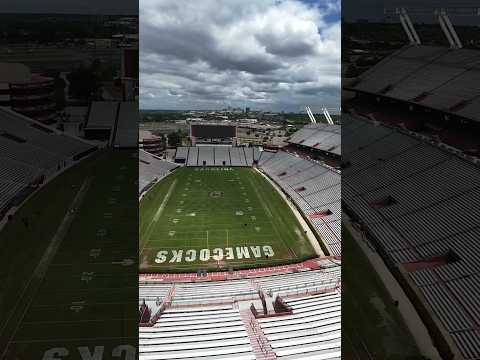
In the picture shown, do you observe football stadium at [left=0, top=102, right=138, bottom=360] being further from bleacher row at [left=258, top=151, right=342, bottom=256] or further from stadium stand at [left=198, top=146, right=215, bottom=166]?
stadium stand at [left=198, top=146, right=215, bottom=166]

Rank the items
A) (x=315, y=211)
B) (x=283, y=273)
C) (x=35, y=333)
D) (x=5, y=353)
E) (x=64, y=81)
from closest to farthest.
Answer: (x=5, y=353) < (x=35, y=333) < (x=283, y=273) < (x=315, y=211) < (x=64, y=81)

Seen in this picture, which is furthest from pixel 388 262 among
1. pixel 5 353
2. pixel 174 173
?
pixel 174 173

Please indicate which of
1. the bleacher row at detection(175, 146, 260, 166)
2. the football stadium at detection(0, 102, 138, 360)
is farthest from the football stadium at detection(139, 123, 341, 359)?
the bleacher row at detection(175, 146, 260, 166)

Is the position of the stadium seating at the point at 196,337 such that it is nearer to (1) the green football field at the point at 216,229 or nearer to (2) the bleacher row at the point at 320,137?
(1) the green football field at the point at 216,229

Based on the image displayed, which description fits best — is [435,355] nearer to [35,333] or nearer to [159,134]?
[35,333]

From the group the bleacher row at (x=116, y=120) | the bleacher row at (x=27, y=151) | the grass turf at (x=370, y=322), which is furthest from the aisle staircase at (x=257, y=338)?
the bleacher row at (x=116, y=120)
